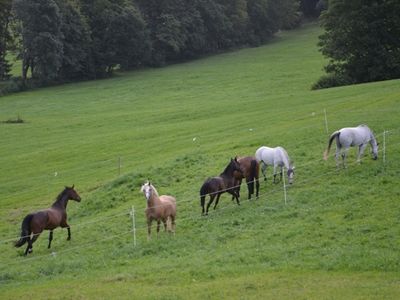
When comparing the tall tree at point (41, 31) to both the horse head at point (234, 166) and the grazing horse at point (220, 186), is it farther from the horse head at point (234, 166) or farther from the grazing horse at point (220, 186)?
the grazing horse at point (220, 186)

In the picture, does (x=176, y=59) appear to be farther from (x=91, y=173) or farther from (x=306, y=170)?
(x=306, y=170)

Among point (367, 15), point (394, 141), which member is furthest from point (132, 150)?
point (367, 15)

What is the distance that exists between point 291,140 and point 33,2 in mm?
63241

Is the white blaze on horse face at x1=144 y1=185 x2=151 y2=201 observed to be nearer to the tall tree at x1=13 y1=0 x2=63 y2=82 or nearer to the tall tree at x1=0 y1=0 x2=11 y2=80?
the tall tree at x1=13 y1=0 x2=63 y2=82

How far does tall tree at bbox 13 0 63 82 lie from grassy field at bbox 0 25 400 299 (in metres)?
26.2

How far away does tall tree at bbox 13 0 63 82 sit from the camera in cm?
8588

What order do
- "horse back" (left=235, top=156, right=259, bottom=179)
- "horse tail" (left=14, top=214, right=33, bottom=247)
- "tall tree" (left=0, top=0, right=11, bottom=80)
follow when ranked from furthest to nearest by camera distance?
"tall tree" (left=0, top=0, right=11, bottom=80)
"horse back" (left=235, top=156, right=259, bottom=179)
"horse tail" (left=14, top=214, right=33, bottom=247)

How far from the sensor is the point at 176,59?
10794cm

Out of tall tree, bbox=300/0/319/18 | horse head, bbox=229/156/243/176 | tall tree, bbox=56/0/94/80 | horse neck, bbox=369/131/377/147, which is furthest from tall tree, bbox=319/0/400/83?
tall tree, bbox=300/0/319/18

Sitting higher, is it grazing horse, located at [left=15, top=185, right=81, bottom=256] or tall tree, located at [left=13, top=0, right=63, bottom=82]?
tall tree, located at [left=13, top=0, right=63, bottom=82]

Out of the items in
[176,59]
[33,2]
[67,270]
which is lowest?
[67,270]

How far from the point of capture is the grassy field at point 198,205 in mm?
16531

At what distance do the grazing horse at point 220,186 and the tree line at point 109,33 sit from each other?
66.7m

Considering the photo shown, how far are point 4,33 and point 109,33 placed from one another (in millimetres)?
16438
